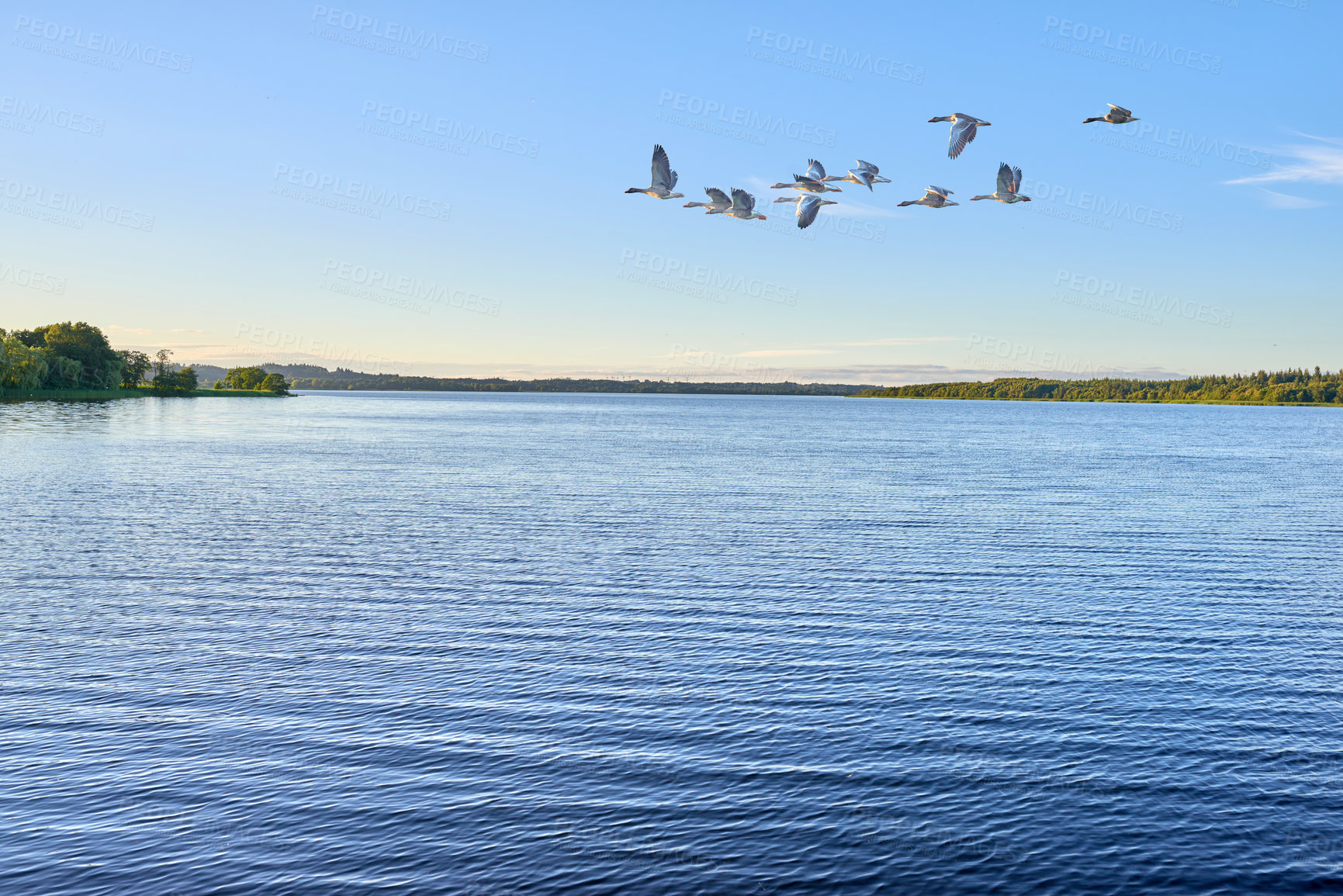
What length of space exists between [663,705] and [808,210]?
1579cm

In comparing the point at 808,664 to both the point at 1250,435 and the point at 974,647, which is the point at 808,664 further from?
the point at 1250,435

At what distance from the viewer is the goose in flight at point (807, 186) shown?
29.0 m

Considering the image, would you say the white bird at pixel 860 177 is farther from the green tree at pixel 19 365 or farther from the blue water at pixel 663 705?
the green tree at pixel 19 365

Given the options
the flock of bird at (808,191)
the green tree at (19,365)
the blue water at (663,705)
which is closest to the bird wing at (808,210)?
the flock of bird at (808,191)

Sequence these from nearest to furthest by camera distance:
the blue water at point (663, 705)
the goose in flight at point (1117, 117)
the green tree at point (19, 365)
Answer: the blue water at point (663, 705), the goose in flight at point (1117, 117), the green tree at point (19, 365)

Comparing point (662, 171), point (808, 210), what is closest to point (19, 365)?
point (662, 171)

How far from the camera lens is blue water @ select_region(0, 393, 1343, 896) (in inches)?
566

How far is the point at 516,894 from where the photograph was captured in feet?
44.1

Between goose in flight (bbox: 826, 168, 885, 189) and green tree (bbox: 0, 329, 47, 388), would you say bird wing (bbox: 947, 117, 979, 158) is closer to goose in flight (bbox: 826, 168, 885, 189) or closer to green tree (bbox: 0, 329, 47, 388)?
goose in flight (bbox: 826, 168, 885, 189)

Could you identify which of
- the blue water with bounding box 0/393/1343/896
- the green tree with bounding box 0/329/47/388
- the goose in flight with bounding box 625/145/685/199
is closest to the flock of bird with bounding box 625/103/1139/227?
the goose in flight with bounding box 625/145/685/199

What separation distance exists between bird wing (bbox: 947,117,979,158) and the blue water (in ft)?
43.6

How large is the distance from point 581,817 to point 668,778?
1949 mm

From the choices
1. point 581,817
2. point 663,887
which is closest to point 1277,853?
point 663,887

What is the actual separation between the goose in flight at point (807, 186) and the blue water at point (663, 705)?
12.8m
